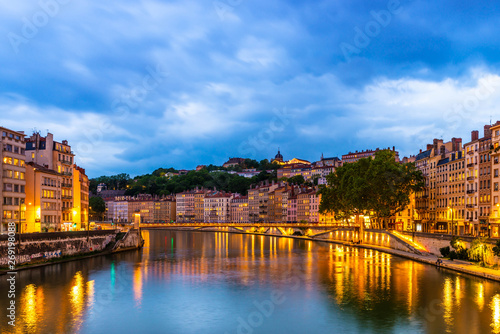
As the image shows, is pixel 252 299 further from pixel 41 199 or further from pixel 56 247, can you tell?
pixel 41 199

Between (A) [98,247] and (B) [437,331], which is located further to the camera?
(A) [98,247]

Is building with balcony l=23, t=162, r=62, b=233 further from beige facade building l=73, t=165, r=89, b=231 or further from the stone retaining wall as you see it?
beige facade building l=73, t=165, r=89, b=231

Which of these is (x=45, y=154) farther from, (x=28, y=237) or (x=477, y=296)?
A: (x=477, y=296)

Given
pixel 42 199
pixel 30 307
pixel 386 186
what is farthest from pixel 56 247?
pixel 386 186

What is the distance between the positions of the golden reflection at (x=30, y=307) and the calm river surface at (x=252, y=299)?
64mm

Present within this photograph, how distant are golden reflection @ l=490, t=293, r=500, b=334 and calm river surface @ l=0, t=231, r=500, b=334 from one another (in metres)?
0.06

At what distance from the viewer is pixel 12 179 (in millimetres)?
62156

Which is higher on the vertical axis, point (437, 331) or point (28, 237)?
point (28, 237)

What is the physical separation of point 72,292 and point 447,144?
77.0 m

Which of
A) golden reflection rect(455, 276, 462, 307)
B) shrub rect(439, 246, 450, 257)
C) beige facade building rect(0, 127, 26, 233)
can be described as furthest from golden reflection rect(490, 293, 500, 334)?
beige facade building rect(0, 127, 26, 233)

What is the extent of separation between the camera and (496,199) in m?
67.8

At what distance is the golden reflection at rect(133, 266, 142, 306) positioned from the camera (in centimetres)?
4078

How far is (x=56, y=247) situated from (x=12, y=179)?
10.4 m

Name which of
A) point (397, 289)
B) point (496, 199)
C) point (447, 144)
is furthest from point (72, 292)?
point (447, 144)
